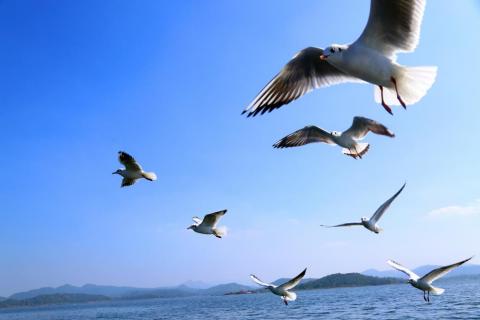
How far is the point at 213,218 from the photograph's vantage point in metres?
11.0

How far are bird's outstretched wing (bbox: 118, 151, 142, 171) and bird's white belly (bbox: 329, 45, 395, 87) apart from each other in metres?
5.33

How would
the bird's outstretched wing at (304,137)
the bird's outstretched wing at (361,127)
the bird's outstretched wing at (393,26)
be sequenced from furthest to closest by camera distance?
the bird's outstretched wing at (304,137) < the bird's outstretched wing at (361,127) < the bird's outstretched wing at (393,26)

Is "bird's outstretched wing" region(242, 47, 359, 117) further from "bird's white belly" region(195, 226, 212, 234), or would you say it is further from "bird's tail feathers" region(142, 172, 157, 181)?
"bird's white belly" region(195, 226, 212, 234)

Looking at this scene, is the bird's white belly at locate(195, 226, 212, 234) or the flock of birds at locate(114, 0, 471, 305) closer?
the flock of birds at locate(114, 0, 471, 305)

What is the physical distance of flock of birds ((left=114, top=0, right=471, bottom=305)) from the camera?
5.86 m

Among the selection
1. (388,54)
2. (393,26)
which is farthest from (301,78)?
(393,26)

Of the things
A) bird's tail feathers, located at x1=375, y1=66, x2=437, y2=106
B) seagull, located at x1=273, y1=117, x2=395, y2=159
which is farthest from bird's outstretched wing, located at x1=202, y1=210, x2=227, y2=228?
bird's tail feathers, located at x1=375, y1=66, x2=437, y2=106

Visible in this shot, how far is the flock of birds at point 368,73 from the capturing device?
231 inches

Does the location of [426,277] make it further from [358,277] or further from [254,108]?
[358,277]

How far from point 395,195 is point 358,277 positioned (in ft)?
531

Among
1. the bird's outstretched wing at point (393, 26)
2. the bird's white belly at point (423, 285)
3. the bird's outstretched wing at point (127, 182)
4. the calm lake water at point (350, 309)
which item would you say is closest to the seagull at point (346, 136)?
the bird's outstretched wing at point (127, 182)

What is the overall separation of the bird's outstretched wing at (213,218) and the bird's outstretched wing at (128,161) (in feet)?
5.82

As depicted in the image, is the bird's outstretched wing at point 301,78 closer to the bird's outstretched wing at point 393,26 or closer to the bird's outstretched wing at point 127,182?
the bird's outstretched wing at point 393,26

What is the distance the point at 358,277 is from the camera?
163m
